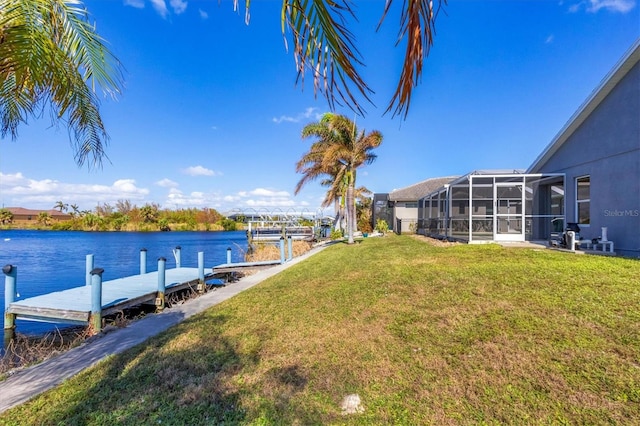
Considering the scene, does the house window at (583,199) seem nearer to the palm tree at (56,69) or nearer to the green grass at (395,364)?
the green grass at (395,364)

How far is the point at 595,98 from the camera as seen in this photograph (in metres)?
11.3

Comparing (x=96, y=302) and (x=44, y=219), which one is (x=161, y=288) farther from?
(x=44, y=219)

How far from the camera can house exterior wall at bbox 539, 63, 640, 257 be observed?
9.88m

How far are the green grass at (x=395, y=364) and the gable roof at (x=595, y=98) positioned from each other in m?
6.90

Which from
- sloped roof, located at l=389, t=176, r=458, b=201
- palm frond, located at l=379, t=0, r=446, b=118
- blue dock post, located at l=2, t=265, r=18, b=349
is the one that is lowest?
blue dock post, located at l=2, t=265, r=18, b=349

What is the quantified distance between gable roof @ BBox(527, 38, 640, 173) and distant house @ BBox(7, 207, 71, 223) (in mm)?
104830

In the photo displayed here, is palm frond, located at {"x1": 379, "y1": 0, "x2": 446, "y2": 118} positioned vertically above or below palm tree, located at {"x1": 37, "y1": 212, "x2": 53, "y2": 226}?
above

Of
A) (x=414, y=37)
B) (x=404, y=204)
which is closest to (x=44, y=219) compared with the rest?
(x=404, y=204)

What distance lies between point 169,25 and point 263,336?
8.79m

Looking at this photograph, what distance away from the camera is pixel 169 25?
923 cm

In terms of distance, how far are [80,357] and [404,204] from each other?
99.4 ft

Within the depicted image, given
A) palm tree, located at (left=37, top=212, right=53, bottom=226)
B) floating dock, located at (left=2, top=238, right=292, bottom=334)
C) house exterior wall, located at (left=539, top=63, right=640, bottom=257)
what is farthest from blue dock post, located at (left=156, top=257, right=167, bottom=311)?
palm tree, located at (left=37, top=212, right=53, bottom=226)

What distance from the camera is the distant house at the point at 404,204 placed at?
3092cm

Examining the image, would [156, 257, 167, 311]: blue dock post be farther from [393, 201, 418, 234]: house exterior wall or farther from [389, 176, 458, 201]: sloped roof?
[389, 176, 458, 201]: sloped roof
